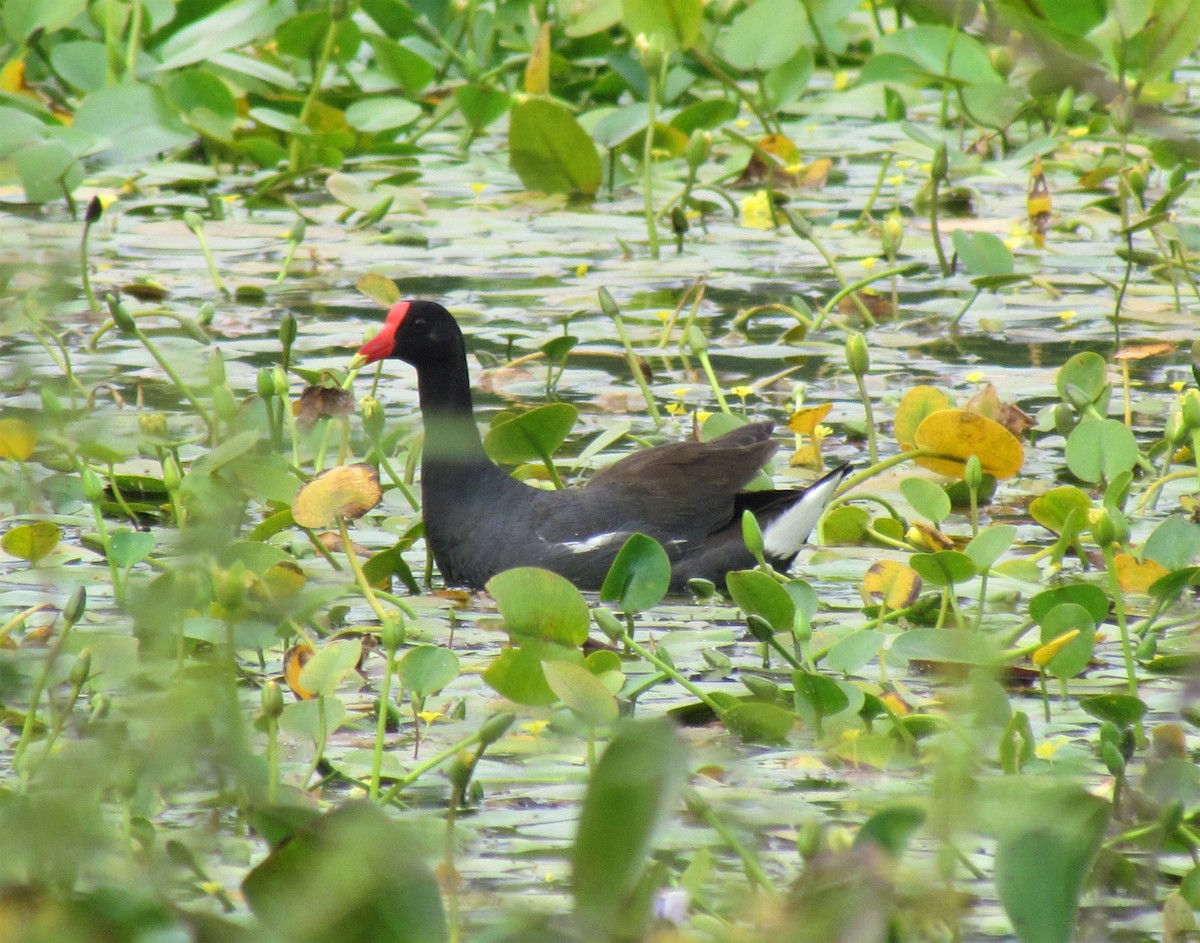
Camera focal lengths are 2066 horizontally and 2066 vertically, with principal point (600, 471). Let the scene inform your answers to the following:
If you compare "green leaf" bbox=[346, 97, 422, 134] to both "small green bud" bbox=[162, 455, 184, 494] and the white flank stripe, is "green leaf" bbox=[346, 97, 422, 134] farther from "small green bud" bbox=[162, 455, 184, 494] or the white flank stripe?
"small green bud" bbox=[162, 455, 184, 494]

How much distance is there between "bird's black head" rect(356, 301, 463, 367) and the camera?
4555 millimetres

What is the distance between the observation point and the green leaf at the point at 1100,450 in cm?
417

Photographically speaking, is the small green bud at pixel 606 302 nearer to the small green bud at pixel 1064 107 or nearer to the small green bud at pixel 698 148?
the small green bud at pixel 698 148

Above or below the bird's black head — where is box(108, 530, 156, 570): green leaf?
above

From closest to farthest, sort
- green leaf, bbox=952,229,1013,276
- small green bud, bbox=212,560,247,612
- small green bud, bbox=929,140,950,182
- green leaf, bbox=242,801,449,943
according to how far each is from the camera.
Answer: green leaf, bbox=242,801,449,943
small green bud, bbox=212,560,247,612
green leaf, bbox=952,229,1013,276
small green bud, bbox=929,140,950,182

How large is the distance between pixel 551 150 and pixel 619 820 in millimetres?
5780

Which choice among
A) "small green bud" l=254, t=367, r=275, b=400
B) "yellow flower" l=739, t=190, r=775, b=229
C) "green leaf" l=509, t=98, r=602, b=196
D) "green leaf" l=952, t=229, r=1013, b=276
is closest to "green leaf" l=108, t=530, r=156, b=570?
"small green bud" l=254, t=367, r=275, b=400

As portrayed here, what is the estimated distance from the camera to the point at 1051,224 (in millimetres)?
7152

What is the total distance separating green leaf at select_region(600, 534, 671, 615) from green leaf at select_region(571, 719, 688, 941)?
6.44ft

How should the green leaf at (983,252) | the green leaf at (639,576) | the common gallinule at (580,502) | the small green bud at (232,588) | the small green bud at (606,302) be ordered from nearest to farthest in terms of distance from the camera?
the small green bud at (232,588), the green leaf at (639,576), the common gallinule at (580,502), the small green bud at (606,302), the green leaf at (983,252)

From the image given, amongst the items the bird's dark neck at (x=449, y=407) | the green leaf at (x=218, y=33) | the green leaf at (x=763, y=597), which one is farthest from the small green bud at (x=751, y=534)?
the green leaf at (x=218, y=33)

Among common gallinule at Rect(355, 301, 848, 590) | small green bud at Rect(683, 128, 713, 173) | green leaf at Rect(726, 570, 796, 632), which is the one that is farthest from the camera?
small green bud at Rect(683, 128, 713, 173)

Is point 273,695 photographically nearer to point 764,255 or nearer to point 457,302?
point 457,302

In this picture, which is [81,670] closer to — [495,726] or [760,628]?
[495,726]
